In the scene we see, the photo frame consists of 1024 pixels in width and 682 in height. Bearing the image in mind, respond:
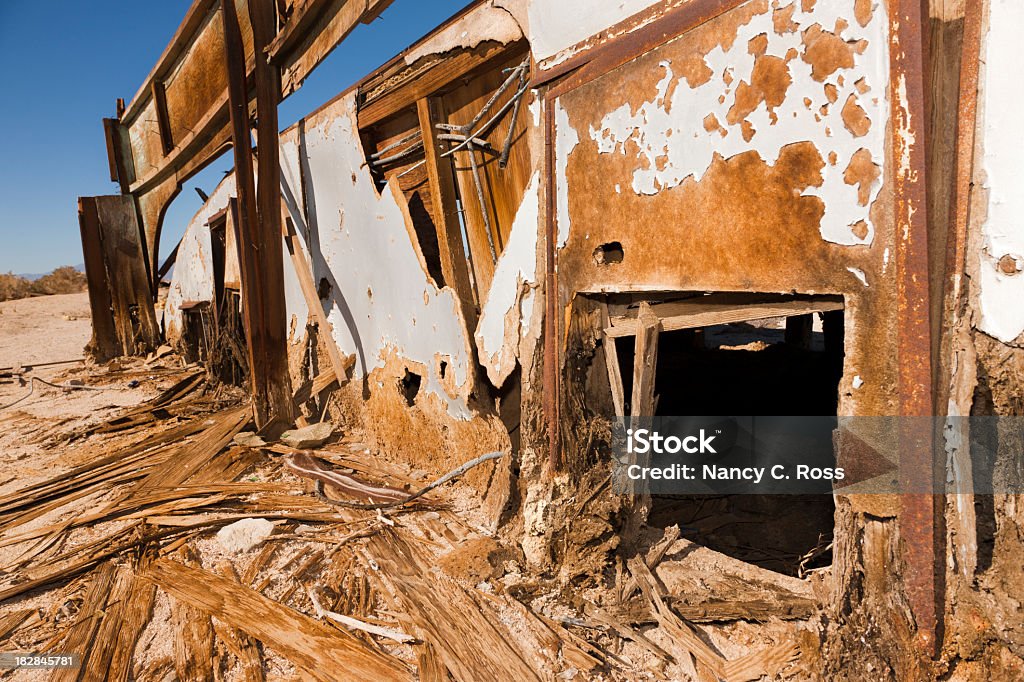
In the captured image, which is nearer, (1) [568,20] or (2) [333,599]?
(1) [568,20]

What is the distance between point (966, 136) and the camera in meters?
1.74

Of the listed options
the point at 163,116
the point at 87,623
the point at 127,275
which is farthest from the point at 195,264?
the point at 87,623

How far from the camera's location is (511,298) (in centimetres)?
356

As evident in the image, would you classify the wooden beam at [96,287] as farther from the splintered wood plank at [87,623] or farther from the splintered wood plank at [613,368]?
the splintered wood plank at [613,368]

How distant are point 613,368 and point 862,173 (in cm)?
162

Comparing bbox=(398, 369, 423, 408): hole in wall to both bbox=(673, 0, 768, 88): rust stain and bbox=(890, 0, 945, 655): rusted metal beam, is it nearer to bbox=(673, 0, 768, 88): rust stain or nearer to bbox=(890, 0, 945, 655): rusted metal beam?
bbox=(673, 0, 768, 88): rust stain

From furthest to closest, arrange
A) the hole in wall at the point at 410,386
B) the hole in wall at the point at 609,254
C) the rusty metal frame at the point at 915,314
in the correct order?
1. the hole in wall at the point at 410,386
2. the hole in wall at the point at 609,254
3. the rusty metal frame at the point at 915,314

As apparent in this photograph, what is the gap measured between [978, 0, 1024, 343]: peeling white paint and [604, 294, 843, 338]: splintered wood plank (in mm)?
427

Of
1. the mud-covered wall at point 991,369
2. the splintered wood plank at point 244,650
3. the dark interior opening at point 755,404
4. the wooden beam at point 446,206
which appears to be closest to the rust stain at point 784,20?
the mud-covered wall at point 991,369

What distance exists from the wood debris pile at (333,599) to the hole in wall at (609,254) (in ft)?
5.28

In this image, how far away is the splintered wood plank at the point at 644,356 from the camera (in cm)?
287

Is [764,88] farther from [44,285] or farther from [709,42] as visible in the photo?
[44,285]

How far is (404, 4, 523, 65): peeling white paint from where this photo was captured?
11.3ft

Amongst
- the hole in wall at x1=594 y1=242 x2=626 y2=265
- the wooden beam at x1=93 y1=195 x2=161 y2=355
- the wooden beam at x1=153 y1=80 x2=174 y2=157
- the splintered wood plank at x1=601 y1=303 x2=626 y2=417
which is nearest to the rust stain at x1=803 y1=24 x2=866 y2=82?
the hole in wall at x1=594 y1=242 x2=626 y2=265
